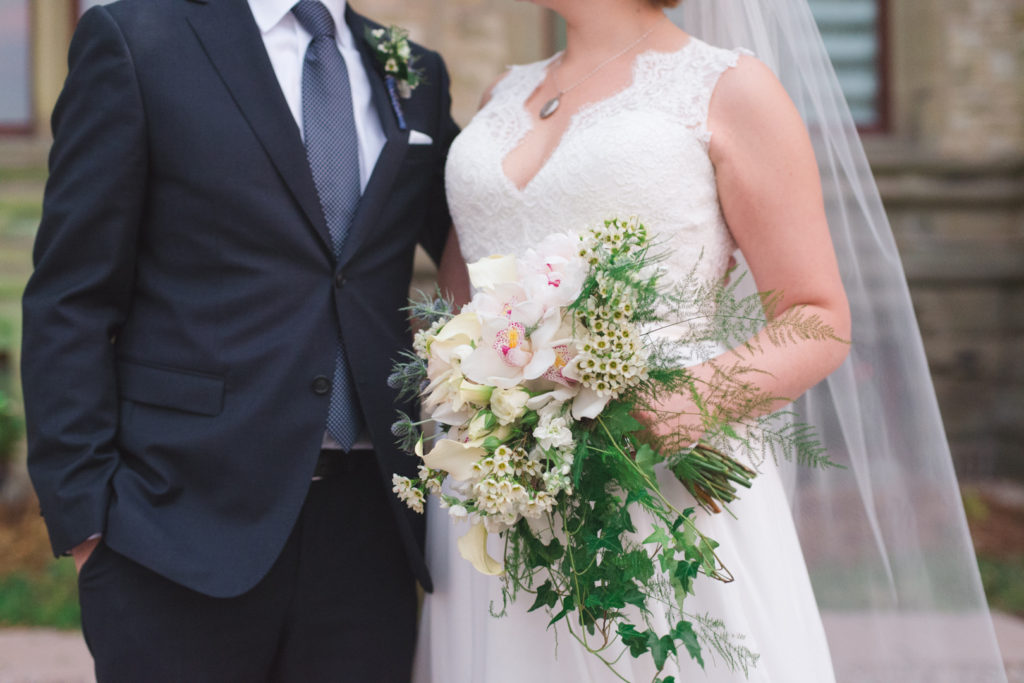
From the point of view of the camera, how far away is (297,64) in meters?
2.17

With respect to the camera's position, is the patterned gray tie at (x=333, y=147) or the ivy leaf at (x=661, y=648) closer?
the ivy leaf at (x=661, y=648)

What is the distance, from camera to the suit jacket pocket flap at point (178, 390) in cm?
198

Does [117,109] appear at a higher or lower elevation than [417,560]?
higher

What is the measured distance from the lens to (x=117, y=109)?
1.95 m

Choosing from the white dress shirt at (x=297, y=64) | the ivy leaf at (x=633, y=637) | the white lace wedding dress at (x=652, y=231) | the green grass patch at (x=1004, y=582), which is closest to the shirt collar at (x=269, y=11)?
the white dress shirt at (x=297, y=64)

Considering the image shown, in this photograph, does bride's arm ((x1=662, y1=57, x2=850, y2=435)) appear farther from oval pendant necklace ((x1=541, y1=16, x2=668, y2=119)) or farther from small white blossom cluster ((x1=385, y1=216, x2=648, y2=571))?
small white blossom cluster ((x1=385, y1=216, x2=648, y2=571))

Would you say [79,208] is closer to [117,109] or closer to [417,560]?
[117,109]

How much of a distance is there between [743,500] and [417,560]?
2.53ft

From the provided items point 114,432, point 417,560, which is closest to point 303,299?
point 114,432

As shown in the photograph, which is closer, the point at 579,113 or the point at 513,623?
the point at 513,623

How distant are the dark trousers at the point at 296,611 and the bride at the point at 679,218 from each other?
140 millimetres

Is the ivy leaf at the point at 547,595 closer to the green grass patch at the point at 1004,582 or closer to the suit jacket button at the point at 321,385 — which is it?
the suit jacket button at the point at 321,385

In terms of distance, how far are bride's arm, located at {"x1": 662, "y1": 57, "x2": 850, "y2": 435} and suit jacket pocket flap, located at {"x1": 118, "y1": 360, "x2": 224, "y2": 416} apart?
1.16m

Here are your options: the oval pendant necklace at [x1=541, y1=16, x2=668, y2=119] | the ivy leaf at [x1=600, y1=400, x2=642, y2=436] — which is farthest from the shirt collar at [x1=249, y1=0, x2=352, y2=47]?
the ivy leaf at [x1=600, y1=400, x2=642, y2=436]
